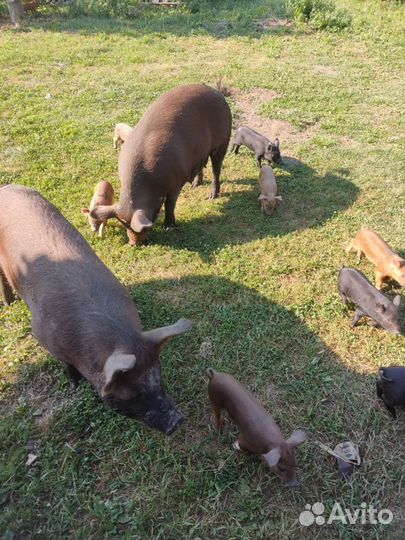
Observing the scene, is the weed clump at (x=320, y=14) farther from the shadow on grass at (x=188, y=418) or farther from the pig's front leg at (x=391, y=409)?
the pig's front leg at (x=391, y=409)

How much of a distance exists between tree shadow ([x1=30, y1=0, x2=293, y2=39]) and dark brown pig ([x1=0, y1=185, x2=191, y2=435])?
32.3 feet

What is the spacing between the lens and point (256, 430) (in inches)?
141

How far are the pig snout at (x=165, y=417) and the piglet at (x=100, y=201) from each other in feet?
9.15

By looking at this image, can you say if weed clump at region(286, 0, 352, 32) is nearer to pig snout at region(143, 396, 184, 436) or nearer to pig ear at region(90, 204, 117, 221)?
pig ear at region(90, 204, 117, 221)

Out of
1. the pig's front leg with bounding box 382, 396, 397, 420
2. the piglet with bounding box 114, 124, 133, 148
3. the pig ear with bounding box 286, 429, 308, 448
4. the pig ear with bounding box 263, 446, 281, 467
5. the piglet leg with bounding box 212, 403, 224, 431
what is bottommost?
the pig's front leg with bounding box 382, 396, 397, 420

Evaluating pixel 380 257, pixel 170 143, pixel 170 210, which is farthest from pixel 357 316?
pixel 170 143

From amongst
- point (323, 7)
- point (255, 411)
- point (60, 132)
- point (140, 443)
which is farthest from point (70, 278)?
point (323, 7)

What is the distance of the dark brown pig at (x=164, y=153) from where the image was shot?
5.53 metres

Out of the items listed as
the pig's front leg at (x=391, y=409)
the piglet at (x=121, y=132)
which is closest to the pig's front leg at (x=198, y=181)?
the piglet at (x=121, y=132)

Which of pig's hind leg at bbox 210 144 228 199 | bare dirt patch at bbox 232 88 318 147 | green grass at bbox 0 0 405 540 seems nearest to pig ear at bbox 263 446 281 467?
green grass at bbox 0 0 405 540

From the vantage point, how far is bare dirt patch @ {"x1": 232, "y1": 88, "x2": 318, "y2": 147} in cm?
838

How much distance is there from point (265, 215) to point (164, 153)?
171 centimetres

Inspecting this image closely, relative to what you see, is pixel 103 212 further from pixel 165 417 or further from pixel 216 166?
pixel 165 417

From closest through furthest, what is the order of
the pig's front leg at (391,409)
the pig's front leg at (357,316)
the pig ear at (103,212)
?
the pig's front leg at (391,409)
the pig's front leg at (357,316)
the pig ear at (103,212)
